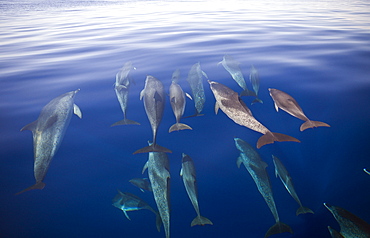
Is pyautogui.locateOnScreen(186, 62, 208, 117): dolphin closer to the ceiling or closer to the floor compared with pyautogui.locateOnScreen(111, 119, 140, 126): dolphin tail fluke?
closer to the ceiling

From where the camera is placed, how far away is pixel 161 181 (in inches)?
128

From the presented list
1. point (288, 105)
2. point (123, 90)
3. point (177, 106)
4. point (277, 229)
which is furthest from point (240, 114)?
point (123, 90)

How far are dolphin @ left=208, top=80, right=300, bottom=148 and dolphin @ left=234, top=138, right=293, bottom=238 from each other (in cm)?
31

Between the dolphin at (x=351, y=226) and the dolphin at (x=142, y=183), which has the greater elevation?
the dolphin at (x=142, y=183)

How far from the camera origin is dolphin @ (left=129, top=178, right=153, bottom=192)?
329 cm

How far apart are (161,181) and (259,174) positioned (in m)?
1.47

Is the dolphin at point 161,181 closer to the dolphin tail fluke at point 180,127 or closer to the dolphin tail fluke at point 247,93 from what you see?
the dolphin tail fluke at point 180,127

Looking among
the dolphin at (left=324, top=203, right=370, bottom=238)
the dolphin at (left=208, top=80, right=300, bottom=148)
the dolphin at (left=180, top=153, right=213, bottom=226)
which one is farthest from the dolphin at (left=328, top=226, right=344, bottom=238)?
the dolphin at (left=180, top=153, right=213, bottom=226)

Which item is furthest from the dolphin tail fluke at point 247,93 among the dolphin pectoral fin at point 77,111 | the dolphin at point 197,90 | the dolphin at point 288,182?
the dolphin pectoral fin at point 77,111

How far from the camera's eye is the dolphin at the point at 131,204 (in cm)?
314

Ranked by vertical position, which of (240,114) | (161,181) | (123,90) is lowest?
(161,181)

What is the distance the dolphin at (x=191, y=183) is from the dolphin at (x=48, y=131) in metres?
2.02

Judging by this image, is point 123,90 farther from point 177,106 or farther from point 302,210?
point 302,210

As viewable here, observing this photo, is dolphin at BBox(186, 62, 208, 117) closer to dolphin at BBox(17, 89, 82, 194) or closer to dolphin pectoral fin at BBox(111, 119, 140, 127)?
dolphin pectoral fin at BBox(111, 119, 140, 127)
